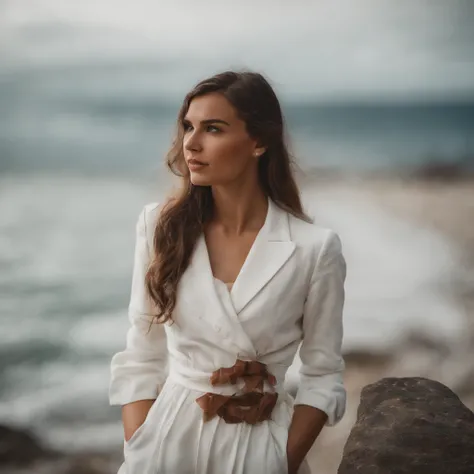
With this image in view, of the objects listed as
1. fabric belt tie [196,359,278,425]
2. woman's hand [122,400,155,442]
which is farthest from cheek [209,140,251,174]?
woman's hand [122,400,155,442]

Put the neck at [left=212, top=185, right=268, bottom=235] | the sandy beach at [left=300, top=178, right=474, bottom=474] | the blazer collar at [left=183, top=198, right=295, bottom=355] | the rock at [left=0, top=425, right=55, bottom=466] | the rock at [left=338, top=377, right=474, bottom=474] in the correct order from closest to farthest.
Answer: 1. the blazer collar at [left=183, top=198, right=295, bottom=355]
2. the neck at [left=212, top=185, right=268, bottom=235]
3. the rock at [left=338, top=377, right=474, bottom=474]
4. the rock at [left=0, top=425, right=55, bottom=466]
5. the sandy beach at [left=300, top=178, right=474, bottom=474]

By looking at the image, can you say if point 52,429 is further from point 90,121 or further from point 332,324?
point 332,324

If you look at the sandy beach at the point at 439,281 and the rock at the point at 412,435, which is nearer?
the rock at the point at 412,435

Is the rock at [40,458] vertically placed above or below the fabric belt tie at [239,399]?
below

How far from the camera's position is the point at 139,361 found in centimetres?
165

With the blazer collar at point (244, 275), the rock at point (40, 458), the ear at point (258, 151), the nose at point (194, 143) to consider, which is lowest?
the rock at point (40, 458)

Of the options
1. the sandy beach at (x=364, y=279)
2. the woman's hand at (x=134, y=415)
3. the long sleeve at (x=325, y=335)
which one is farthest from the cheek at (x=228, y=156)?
the sandy beach at (x=364, y=279)

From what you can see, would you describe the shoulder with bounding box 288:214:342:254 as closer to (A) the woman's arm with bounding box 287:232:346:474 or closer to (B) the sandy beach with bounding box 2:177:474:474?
(A) the woman's arm with bounding box 287:232:346:474

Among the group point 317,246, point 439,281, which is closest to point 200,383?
point 317,246

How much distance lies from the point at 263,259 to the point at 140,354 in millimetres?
350

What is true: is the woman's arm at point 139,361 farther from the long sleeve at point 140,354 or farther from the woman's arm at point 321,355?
the woman's arm at point 321,355

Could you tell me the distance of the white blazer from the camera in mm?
1536

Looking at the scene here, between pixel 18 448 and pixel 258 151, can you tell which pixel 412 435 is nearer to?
pixel 258 151

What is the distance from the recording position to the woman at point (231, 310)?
1531mm
